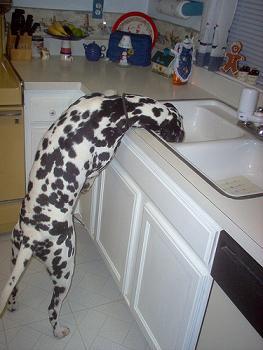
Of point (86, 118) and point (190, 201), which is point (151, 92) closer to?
point (86, 118)

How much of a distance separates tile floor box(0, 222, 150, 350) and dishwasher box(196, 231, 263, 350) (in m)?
0.75

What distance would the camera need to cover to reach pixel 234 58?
6.94ft

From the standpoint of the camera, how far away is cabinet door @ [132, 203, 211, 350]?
1.24m

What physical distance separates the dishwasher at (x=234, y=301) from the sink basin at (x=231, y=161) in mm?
475

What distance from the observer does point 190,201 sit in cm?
121

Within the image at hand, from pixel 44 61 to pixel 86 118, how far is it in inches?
51.2

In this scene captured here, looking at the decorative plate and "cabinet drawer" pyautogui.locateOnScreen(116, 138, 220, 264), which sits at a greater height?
the decorative plate

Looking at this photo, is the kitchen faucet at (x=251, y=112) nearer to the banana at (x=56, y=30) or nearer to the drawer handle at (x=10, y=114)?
the drawer handle at (x=10, y=114)

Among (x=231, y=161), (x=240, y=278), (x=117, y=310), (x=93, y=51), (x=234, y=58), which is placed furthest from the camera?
(x=93, y=51)

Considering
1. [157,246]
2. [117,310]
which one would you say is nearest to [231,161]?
[157,246]

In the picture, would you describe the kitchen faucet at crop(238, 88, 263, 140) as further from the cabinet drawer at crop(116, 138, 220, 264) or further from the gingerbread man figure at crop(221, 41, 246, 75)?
the cabinet drawer at crop(116, 138, 220, 264)

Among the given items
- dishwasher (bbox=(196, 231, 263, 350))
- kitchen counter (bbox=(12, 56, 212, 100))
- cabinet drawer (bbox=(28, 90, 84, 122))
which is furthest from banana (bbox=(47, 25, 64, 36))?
dishwasher (bbox=(196, 231, 263, 350))

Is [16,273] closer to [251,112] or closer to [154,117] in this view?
[154,117]

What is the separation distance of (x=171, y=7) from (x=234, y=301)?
1947mm
